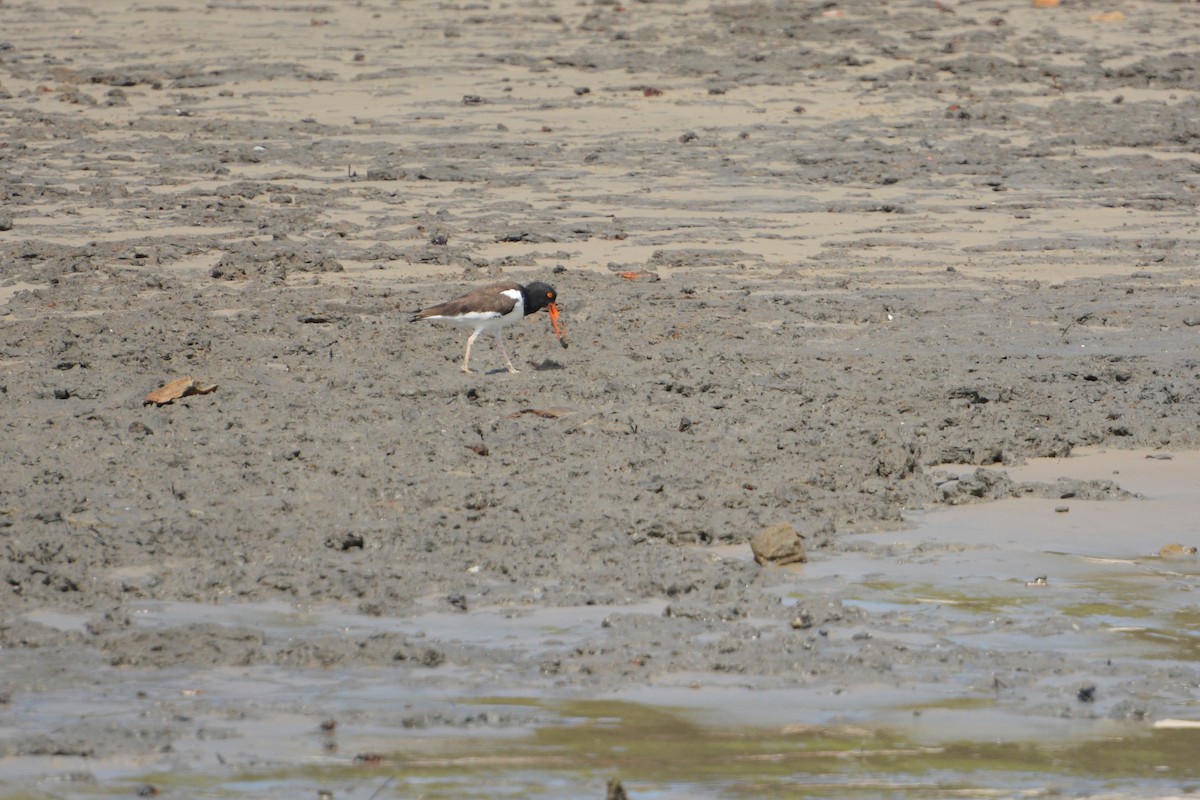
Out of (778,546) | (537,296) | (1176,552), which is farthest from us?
(537,296)

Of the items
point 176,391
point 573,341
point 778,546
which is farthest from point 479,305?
point 778,546

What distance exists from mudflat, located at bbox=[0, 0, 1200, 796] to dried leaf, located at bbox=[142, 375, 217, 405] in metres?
0.08

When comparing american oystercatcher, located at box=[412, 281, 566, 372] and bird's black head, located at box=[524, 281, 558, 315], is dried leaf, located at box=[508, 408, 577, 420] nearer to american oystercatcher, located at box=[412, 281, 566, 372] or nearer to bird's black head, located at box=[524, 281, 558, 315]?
american oystercatcher, located at box=[412, 281, 566, 372]

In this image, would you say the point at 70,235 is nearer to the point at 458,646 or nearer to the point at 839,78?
the point at 458,646

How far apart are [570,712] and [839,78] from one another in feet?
42.6

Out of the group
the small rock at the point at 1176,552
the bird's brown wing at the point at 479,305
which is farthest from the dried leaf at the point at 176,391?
the small rock at the point at 1176,552

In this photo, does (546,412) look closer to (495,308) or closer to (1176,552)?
(495,308)

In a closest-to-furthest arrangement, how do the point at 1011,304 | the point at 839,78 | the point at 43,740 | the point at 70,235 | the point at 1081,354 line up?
the point at 43,740, the point at 1081,354, the point at 1011,304, the point at 70,235, the point at 839,78

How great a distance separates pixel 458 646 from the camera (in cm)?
553

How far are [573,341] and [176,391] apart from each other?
2.31m

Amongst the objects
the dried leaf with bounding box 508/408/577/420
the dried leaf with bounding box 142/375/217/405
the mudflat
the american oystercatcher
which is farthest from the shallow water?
the american oystercatcher

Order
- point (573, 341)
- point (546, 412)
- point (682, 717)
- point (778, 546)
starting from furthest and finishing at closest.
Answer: point (573, 341)
point (546, 412)
point (778, 546)
point (682, 717)

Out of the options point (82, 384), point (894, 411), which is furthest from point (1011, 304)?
point (82, 384)

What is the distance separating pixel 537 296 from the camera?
9.12 meters
